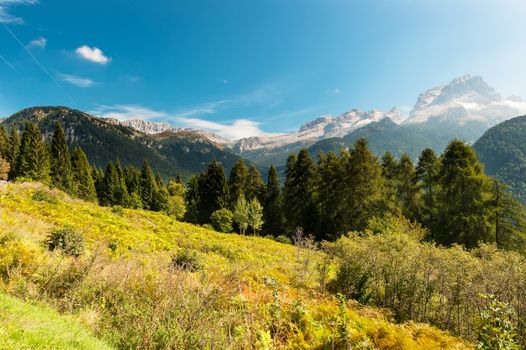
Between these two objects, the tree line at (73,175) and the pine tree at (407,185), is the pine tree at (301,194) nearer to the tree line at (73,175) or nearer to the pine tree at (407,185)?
the pine tree at (407,185)

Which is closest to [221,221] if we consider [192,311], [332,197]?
[332,197]

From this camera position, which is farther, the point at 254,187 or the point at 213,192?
the point at 254,187

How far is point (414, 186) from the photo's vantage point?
34.7m

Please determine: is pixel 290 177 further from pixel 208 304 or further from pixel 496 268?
pixel 208 304

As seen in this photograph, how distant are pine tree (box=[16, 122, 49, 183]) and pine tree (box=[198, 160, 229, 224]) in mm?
25277

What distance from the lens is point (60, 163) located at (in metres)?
53.1

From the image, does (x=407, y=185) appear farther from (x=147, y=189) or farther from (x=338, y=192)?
(x=147, y=189)

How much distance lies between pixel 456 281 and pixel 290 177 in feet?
110

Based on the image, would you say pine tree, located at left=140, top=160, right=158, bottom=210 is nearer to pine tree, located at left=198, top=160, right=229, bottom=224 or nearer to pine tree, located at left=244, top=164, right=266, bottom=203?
pine tree, located at left=198, top=160, right=229, bottom=224

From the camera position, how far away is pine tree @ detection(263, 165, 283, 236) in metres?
46.0

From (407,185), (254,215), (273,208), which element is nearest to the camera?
(407,185)

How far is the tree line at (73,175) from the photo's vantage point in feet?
156

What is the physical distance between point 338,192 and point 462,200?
1155 cm

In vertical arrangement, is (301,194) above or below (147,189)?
below
